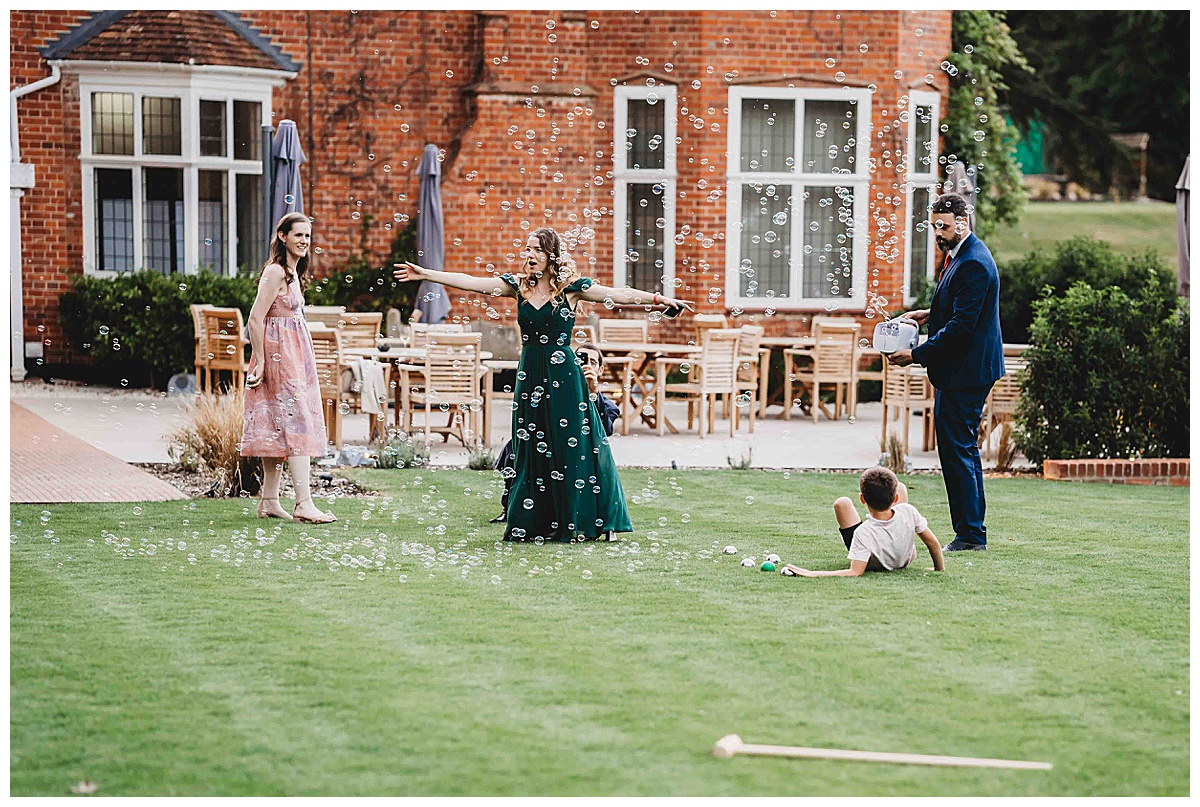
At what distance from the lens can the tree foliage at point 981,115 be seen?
62.8 ft

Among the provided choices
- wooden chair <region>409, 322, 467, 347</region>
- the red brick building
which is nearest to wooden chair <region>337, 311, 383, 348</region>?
wooden chair <region>409, 322, 467, 347</region>

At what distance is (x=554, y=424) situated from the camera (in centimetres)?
805

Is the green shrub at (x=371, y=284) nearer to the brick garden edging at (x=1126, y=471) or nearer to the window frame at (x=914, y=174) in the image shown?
the window frame at (x=914, y=174)

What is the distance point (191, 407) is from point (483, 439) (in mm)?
2759

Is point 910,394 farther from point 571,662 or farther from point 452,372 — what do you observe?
point 571,662

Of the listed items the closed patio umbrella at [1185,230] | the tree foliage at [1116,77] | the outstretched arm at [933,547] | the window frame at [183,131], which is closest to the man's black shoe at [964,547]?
the outstretched arm at [933,547]

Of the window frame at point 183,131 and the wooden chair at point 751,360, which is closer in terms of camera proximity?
the wooden chair at point 751,360

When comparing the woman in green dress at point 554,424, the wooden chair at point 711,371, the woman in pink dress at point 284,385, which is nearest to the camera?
the woman in green dress at point 554,424

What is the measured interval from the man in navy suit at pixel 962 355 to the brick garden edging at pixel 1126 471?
364cm

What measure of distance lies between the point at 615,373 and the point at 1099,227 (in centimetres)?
2120

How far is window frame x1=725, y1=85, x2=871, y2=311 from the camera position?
17781 mm

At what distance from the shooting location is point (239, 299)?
16.9m

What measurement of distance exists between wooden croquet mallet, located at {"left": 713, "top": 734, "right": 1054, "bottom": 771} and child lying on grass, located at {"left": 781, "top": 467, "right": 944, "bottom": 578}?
269cm

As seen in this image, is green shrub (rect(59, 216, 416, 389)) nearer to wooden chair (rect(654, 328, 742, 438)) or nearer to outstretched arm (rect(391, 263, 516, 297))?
wooden chair (rect(654, 328, 742, 438))
